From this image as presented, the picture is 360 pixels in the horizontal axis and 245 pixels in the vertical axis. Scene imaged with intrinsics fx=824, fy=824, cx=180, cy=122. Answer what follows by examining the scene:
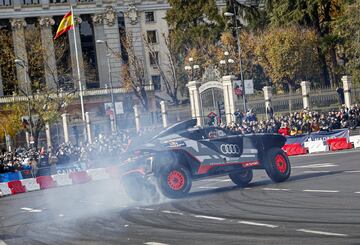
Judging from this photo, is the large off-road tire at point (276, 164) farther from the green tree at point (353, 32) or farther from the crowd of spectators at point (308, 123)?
the green tree at point (353, 32)

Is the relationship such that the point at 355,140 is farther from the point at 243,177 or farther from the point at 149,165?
the point at 149,165

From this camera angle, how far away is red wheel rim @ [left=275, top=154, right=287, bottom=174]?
22031 mm

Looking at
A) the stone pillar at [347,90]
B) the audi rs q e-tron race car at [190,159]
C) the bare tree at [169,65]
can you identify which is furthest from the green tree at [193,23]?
the audi rs q e-tron race car at [190,159]

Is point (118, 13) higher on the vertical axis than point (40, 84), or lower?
higher

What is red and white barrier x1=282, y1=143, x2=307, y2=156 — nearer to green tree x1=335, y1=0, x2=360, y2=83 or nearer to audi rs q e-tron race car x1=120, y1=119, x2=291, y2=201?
green tree x1=335, y1=0, x2=360, y2=83

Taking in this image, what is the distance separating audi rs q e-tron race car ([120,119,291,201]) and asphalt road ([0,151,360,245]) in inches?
19.5

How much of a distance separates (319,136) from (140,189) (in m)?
21.5

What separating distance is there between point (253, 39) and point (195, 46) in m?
5.91

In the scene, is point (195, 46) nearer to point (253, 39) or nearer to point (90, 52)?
point (253, 39)

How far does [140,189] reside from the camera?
20.9m

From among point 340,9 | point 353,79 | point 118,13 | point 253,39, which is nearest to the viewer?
point 353,79

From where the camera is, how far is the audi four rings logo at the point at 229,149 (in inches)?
843

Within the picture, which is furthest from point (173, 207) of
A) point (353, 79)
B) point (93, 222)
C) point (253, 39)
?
point (253, 39)

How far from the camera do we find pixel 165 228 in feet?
48.4
